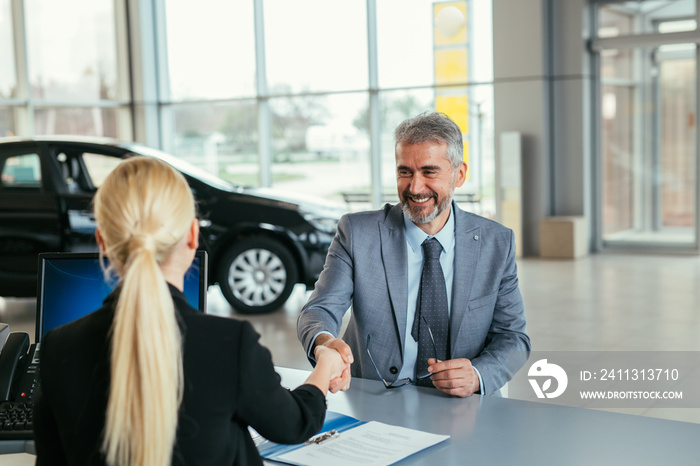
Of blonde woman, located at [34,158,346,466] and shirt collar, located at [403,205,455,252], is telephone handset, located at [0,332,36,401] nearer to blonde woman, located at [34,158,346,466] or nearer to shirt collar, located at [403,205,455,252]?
blonde woman, located at [34,158,346,466]

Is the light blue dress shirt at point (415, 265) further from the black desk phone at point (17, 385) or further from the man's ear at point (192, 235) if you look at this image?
the man's ear at point (192, 235)

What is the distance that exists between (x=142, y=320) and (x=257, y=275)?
5.08 m

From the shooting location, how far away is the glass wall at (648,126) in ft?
30.8

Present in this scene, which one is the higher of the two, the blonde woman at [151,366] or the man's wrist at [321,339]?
the blonde woman at [151,366]

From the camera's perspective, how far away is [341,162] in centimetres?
1112

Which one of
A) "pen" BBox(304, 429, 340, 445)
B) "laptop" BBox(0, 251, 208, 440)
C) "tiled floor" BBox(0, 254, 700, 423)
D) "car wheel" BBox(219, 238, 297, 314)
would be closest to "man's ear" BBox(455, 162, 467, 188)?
"laptop" BBox(0, 251, 208, 440)

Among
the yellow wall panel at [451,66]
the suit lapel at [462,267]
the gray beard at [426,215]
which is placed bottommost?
the suit lapel at [462,267]

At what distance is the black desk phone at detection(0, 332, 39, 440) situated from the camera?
176 centimetres

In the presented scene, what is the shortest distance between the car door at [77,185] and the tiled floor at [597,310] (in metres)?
0.73

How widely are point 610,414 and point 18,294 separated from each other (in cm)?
506

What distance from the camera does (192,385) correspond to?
114cm

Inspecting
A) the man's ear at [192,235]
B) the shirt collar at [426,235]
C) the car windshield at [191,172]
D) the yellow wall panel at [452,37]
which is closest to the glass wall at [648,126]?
the yellow wall panel at [452,37]

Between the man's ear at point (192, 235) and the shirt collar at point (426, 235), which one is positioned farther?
the shirt collar at point (426, 235)

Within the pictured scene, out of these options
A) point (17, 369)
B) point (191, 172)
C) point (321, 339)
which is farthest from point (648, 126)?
point (17, 369)
